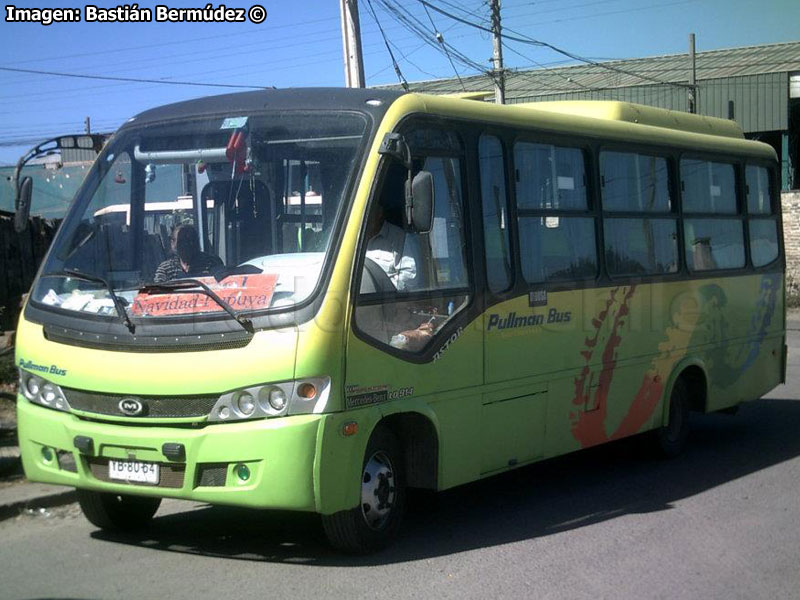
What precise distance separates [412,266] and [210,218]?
1.30 metres

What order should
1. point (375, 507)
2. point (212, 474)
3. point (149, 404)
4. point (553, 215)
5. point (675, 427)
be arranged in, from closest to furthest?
1. point (212, 474)
2. point (149, 404)
3. point (375, 507)
4. point (553, 215)
5. point (675, 427)

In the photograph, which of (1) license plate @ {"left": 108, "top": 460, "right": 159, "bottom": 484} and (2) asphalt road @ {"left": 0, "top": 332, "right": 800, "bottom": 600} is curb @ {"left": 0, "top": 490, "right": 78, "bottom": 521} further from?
(1) license plate @ {"left": 108, "top": 460, "right": 159, "bottom": 484}

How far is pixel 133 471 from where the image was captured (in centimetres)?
615

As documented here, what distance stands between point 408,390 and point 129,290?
179cm

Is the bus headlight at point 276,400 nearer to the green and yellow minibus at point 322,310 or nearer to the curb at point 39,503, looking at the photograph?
the green and yellow minibus at point 322,310

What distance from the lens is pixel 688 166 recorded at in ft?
33.1

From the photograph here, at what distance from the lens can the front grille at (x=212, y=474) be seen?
19.5 feet

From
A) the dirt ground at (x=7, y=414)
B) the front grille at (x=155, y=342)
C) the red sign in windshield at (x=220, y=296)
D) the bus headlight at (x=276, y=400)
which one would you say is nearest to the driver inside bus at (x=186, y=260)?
the red sign in windshield at (x=220, y=296)

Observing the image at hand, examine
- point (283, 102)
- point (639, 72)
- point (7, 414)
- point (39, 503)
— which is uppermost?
point (639, 72)

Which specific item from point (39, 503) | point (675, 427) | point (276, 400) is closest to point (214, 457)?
point (276, 400)

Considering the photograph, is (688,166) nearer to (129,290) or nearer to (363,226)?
A: (363,226)

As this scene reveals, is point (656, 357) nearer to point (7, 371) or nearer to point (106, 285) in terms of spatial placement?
point (106, 285)

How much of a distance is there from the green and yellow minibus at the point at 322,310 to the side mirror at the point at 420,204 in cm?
2

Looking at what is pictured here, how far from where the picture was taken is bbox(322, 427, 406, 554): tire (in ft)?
20.5
